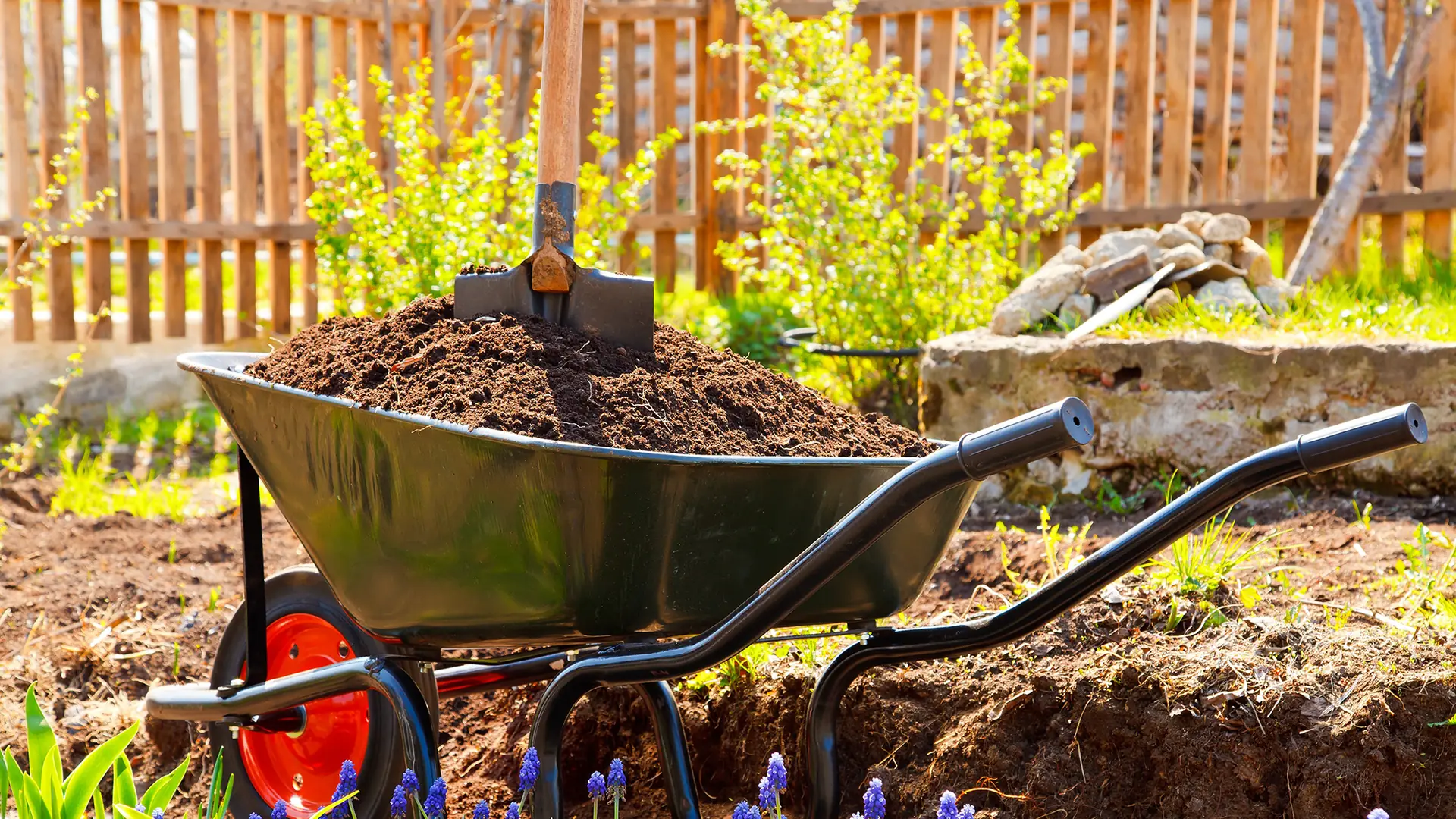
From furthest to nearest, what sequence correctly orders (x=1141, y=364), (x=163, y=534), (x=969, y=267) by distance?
(x=969, y=267)
(x=163, y=534)
(x=1141, y=364)

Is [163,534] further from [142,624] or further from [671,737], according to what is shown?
[671,737]

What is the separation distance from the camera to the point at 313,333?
6.02 ft

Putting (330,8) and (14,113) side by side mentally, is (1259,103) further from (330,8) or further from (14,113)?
(14,113)

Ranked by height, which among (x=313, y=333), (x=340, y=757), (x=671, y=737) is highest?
(x=313, y=333)

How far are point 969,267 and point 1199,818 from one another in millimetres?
2708

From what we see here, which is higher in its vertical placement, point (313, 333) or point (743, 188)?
point (743, 188)

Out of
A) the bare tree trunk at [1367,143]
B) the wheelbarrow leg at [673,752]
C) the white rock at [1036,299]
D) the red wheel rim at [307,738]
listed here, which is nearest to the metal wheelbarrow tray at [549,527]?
the wheelbarrow leg at [673,752]

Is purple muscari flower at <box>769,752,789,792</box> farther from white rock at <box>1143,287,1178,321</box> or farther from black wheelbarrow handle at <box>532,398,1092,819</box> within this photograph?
white rock at <box>1143,287,1178,321</box>

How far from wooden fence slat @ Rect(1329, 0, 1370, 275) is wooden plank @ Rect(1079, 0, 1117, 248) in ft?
2.90

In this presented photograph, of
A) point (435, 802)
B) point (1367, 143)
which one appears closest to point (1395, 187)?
point (1367, 143)

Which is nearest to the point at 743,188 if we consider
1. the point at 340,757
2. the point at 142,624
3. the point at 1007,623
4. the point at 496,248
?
the point at 496,248

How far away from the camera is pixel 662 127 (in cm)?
572

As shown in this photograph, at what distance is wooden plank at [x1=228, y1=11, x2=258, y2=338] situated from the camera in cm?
540

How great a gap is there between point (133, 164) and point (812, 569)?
5.02 meters
